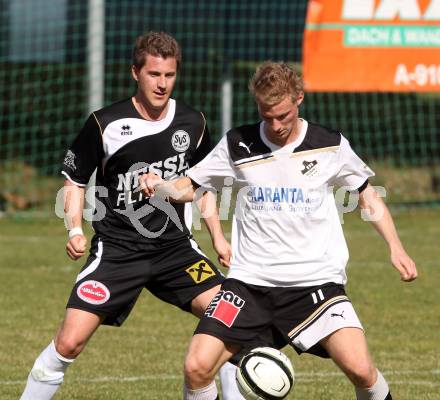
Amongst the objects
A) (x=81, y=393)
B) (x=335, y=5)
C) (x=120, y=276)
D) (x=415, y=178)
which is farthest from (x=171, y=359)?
(x=415, y=178)

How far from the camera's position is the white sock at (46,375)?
5871 mm

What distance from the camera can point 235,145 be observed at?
5699 mm

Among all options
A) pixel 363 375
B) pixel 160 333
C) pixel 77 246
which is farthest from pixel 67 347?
pixel 160 333

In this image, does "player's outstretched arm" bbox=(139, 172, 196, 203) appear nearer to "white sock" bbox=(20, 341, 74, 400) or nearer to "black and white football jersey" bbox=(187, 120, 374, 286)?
"black and white football jersey" bbox=(187, 120, 374, 286)

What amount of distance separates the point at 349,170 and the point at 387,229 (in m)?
0.35

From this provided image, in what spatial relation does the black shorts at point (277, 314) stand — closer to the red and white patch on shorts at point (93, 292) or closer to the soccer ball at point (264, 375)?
the soccer ball at point (264, 375)

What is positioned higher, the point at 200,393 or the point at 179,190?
the point at 179,190

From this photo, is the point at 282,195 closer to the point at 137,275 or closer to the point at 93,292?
the point at 137,275

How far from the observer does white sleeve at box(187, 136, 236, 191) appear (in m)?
5.73

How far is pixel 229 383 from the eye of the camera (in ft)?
19.8

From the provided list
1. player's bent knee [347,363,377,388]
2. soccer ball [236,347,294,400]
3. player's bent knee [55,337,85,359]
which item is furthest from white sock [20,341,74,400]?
player's bent knee [347,363,377,388]

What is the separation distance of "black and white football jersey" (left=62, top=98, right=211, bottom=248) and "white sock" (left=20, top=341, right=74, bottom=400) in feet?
2.42

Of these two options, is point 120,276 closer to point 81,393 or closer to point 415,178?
point 81,393

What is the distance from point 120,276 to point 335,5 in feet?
31.2
